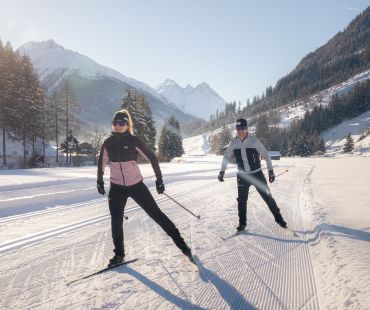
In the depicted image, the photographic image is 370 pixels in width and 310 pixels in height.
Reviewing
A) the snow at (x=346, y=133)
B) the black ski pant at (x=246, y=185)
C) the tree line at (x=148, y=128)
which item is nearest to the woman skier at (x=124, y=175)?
the black ski pant at (x=246, y=185)

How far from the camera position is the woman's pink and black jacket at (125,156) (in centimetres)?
495

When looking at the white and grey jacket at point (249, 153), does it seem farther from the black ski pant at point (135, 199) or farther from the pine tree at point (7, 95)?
the pine tree at point (7, 95)

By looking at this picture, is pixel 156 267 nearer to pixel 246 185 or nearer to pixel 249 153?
pixel 246 185

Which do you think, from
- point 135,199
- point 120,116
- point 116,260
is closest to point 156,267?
point 116,260

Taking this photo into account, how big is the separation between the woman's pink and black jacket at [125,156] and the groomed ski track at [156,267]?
125 centimetres

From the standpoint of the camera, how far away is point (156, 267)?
15.9ft

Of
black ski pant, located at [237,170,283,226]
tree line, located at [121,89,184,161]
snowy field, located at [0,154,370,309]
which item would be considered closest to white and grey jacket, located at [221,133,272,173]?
black ski pant, located at [237,170,283,226]

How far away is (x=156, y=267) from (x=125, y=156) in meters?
1.61

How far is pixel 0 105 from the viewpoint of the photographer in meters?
40.3

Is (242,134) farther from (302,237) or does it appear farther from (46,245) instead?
(46,245)

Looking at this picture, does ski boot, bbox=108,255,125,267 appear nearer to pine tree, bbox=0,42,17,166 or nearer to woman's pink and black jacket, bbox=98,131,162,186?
woman's pink and black jacket, bbox=98,131,162,186

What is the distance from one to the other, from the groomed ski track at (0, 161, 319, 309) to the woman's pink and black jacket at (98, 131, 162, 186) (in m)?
1.25

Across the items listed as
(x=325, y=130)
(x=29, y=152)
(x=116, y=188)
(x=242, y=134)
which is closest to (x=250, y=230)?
(x=242, y=134)

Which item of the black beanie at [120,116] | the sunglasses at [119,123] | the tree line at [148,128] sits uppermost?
the tree line at [148,128]
